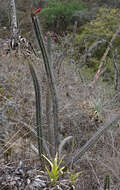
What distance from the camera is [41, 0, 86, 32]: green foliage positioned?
11641mm

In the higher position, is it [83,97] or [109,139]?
[83,97]

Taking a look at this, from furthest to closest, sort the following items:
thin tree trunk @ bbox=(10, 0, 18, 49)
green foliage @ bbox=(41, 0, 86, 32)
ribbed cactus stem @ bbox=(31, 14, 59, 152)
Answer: green foliage @ bbox=(41, 0, 86, 32) < thin tree trunk @ bbox=(10, 0, 18, 49) < ribbed cactus stem @ bbox=(31, 14, 59, 152)

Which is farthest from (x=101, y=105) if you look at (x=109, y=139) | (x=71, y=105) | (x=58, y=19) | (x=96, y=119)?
(x=58, y=19)

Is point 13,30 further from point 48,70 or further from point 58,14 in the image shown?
point 58,14

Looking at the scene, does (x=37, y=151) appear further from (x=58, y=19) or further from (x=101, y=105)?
(x=58, y=19)

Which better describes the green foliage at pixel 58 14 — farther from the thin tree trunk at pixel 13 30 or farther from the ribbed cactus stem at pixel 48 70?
the ribbed cactus stem at pixel 48 70

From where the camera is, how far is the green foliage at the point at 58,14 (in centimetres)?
1164

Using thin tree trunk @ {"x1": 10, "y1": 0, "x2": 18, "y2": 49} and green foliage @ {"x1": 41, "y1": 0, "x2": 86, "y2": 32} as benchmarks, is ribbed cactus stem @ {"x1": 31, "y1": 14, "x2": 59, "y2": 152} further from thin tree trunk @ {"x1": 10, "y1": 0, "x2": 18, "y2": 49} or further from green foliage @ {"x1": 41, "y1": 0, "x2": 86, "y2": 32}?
green foliage @ {"x1": 41, "y1": 0, "x2": 86, "y2": 32}

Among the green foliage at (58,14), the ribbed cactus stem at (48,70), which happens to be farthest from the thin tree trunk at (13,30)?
the green foliage at (58,14)

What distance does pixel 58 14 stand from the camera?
1197cm

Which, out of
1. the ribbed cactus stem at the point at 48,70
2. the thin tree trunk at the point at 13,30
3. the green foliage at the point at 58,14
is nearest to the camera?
the ribbed cactus stem at the point at 48,70

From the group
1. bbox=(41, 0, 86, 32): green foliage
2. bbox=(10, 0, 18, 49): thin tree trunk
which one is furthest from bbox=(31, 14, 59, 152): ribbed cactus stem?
bbox=(41, 0, 86, 32): green foliage

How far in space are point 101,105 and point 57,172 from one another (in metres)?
2.05

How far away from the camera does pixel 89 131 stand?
3.64 metres
